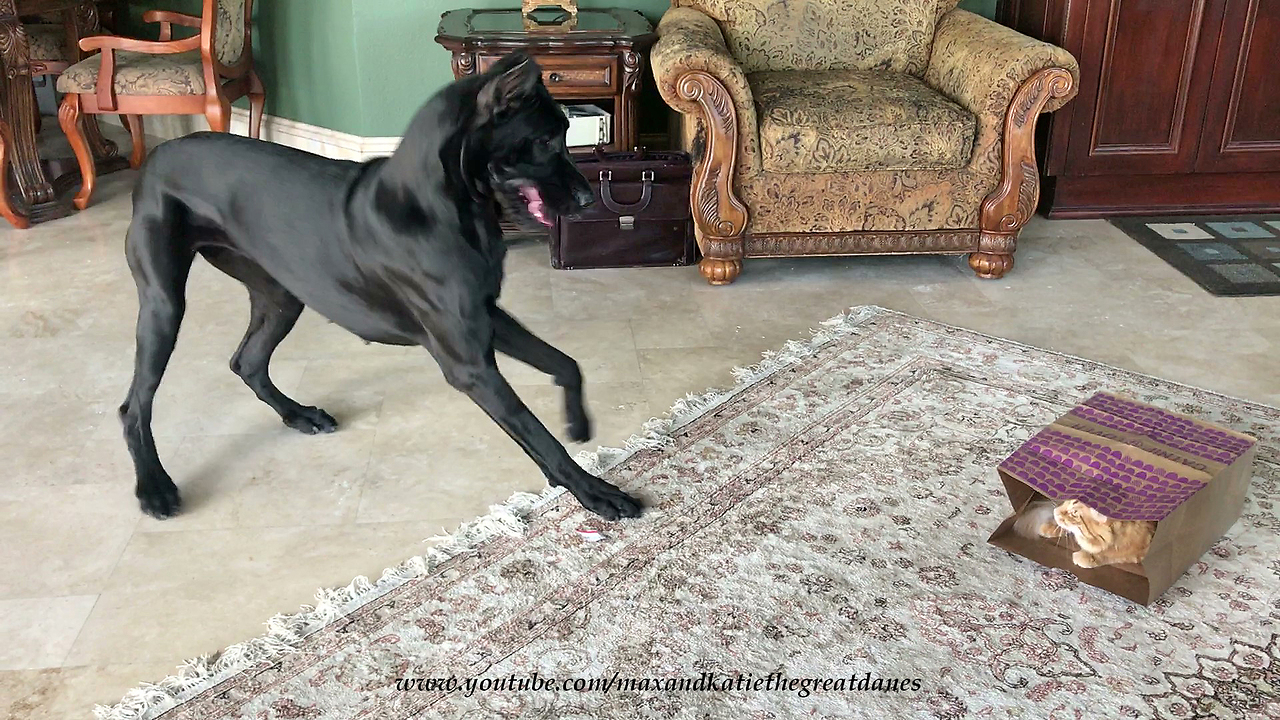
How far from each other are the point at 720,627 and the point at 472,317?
0.63 m

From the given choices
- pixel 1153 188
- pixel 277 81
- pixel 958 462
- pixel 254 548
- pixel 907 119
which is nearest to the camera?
pixel 254 548

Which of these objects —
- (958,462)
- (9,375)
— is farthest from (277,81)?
(958,462)

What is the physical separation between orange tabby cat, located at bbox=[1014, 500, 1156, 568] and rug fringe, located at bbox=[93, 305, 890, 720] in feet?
2.59

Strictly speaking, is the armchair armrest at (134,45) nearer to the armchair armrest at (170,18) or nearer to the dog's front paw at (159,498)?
the armchair armrest at (170,18)

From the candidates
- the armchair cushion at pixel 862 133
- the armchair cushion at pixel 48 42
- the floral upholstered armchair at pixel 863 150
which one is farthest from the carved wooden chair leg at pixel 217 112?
the armchair cushion at pixel 862 133

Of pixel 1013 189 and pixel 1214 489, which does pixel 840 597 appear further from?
pixel 1013 189

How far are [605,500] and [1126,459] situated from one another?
2.85ft

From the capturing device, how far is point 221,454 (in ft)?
7.02

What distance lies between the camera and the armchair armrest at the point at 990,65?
2846 mm

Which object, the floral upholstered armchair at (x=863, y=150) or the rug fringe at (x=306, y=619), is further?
the floral upholstered armchair at (x=863, y=150)

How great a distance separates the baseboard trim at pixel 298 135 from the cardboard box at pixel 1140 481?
259 cm

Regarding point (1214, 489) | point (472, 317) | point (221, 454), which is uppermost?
point (472, 317)

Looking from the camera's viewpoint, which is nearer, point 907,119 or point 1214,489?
point 1214,489

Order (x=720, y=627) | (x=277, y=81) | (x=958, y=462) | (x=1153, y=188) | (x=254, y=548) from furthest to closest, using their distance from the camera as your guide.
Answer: (x=277, y=81), (x=1153, y=188), (x=958, y=462), (x=254, y=548), (x=720, y=627)
